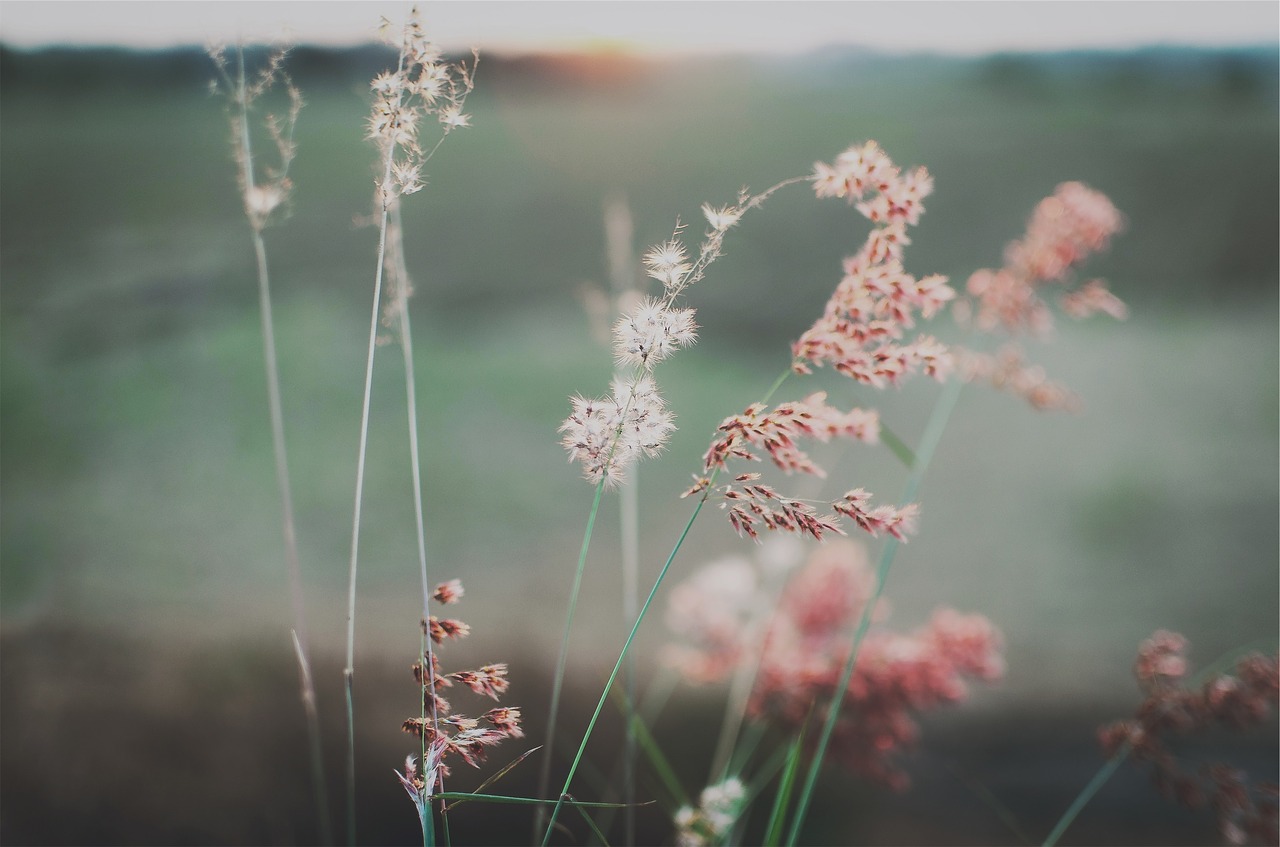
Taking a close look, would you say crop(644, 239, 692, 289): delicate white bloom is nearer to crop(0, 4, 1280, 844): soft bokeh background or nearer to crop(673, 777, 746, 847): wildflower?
crop(673, 777, 746, 847): wildflower

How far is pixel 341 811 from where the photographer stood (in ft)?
2.33

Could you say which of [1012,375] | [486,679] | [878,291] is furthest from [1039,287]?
[486,679]

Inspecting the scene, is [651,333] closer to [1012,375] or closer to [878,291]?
[878,291]

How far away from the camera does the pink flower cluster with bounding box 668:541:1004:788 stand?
592 mm

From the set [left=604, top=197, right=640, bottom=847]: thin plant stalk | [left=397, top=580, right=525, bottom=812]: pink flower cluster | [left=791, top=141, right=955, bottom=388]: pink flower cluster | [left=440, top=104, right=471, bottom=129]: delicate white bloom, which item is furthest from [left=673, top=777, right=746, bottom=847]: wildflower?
[left=440, top=104, right=471, bottom=129]: delicate white bloom

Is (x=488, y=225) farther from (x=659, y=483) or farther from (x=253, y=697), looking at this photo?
(x=253, y=697)

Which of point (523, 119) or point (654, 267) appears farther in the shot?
point (523, 119)

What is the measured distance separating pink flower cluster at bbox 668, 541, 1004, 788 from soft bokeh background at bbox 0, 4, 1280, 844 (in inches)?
6.8

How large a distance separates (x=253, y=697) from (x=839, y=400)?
76cm

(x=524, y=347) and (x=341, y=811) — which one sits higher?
(x=524, y=347)

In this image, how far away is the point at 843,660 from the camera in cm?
59

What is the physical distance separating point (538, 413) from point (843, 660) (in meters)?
0.55

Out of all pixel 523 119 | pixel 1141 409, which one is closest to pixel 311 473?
pixel 523 119

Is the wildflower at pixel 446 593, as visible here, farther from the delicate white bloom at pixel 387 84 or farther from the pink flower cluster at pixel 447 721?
the delicate white bloom at pixel 387 84
